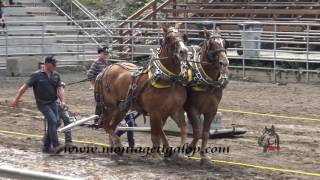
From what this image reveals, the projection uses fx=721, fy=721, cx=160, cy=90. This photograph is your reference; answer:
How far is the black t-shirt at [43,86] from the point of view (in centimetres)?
1152

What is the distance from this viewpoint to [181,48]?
10203 mm

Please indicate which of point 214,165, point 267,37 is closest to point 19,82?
point 267,37

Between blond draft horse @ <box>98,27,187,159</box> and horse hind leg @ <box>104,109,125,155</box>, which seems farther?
horse hind leg @ <box>104,109,125,155</box>

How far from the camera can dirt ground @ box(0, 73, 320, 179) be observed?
1022cm

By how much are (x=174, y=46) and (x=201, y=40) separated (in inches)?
505

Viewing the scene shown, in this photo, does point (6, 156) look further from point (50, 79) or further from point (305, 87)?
point (305, 87)

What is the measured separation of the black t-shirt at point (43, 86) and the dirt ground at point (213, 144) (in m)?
0.93

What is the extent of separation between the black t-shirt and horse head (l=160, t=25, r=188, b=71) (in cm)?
206

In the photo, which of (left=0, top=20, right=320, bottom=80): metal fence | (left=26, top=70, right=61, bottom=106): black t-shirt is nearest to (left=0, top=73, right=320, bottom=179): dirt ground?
(left=26, top=70, right=61, bottom=106): black t-shirt

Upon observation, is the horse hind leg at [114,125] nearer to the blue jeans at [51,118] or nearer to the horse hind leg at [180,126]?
the blue jeans at [51,118]

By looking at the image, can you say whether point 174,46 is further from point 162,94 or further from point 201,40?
point 201,40

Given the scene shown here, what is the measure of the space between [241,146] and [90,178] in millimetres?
3638

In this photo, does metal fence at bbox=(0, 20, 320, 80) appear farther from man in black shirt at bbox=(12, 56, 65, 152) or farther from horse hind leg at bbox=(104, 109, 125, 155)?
man in black shirt at bbox=(12, 56, 65, 152)

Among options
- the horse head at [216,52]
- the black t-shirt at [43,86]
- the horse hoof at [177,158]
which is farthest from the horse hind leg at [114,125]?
the horse head at [216,52]
